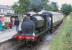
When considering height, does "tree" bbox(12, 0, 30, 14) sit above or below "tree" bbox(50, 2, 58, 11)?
above

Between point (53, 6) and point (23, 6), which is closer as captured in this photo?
point (23, 6)

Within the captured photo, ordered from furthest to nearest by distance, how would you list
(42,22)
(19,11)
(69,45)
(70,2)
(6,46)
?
(70,2) → (19,11) → (42,22) → (6,46) → (69,45)

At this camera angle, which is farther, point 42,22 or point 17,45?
point 42,22

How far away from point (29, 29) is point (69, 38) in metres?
9.24

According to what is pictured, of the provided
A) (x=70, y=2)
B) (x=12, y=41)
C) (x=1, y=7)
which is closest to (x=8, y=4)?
(x=1, y=7)

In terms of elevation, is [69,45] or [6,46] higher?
[69,45]

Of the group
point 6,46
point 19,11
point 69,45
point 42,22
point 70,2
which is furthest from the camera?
point 70,2

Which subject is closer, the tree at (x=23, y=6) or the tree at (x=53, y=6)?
the tree at (x=23, y=6)

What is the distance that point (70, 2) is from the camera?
6725 centimetres

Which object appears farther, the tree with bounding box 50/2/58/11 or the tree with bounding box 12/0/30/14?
the tree with bounding box 50/2/58/11

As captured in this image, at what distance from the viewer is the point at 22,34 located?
1600 cm

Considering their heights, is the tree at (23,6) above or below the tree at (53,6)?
above

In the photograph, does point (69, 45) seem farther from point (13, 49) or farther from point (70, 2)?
point (70, 2)

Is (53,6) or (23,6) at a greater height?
(23,6)
